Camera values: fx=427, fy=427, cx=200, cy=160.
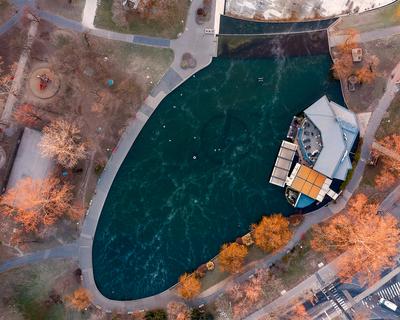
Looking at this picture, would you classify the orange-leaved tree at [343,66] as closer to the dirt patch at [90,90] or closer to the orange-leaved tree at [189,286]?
the dirt patch at [90,90]

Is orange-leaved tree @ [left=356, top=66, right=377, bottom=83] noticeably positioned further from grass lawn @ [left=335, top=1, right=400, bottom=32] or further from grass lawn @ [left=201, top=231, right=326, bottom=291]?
grass lawn @ [left=201, top=231, right=326, bottom=291]

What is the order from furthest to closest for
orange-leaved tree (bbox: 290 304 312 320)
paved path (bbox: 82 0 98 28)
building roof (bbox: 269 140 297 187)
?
paved path (bbox: 82 0 98 28) → building roof (bbox: 269 140 297 187) → orange-leaved tree (bbox: 290 304 312 320)

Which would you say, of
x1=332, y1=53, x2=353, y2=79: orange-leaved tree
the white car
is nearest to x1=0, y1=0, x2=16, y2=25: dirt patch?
x1=332, y1=53, x2=353, y2=79: orange-leaved tree

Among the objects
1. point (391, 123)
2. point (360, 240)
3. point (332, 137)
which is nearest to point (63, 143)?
point (332, 137)

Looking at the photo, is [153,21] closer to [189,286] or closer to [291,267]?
[189,286]

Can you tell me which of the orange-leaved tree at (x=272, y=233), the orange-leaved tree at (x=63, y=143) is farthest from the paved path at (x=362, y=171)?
the orange-leaved tree at (x=63, y=143)

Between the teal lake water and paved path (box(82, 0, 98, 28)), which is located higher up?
paved path (box(82, 0, 98, 28))

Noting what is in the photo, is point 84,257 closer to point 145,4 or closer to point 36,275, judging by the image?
point 36,275
